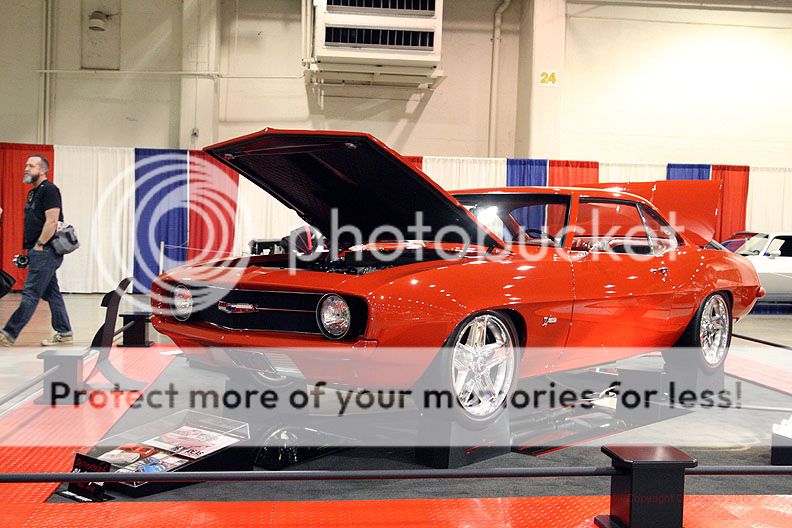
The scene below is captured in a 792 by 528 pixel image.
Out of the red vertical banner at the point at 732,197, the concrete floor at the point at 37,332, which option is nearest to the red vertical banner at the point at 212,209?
the concrete floor at the point at 37,332

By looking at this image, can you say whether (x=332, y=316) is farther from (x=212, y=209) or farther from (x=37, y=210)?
(x=212, y=209)

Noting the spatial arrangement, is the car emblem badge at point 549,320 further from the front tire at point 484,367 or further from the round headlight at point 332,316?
the round headlight at point 332,316

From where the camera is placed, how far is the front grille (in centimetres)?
248

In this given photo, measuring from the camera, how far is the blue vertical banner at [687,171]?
38.2ft

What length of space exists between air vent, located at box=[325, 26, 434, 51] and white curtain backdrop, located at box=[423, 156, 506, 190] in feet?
6.31

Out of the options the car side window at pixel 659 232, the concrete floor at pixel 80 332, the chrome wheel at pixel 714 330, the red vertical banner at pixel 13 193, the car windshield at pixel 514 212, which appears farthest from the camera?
the red vertical banner at pixel 13 193

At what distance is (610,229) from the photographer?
4.20 m

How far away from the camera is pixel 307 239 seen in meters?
7.33

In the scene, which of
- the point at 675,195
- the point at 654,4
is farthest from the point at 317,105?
the point at 675,195

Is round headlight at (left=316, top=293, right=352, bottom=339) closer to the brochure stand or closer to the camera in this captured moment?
the brochure stand

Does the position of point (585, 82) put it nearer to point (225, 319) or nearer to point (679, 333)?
point (679, 333)

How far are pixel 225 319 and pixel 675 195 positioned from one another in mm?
3516

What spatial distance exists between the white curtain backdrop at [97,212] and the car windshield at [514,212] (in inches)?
355

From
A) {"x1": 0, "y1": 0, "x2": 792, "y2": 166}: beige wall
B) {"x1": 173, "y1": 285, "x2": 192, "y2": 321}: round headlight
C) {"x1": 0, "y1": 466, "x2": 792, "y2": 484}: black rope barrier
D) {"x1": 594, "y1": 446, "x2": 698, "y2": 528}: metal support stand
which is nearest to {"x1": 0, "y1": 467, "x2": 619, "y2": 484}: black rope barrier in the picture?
{"x1": 0, "y1": 466, "x2": 792, "y2": 484}: black rope barrier
